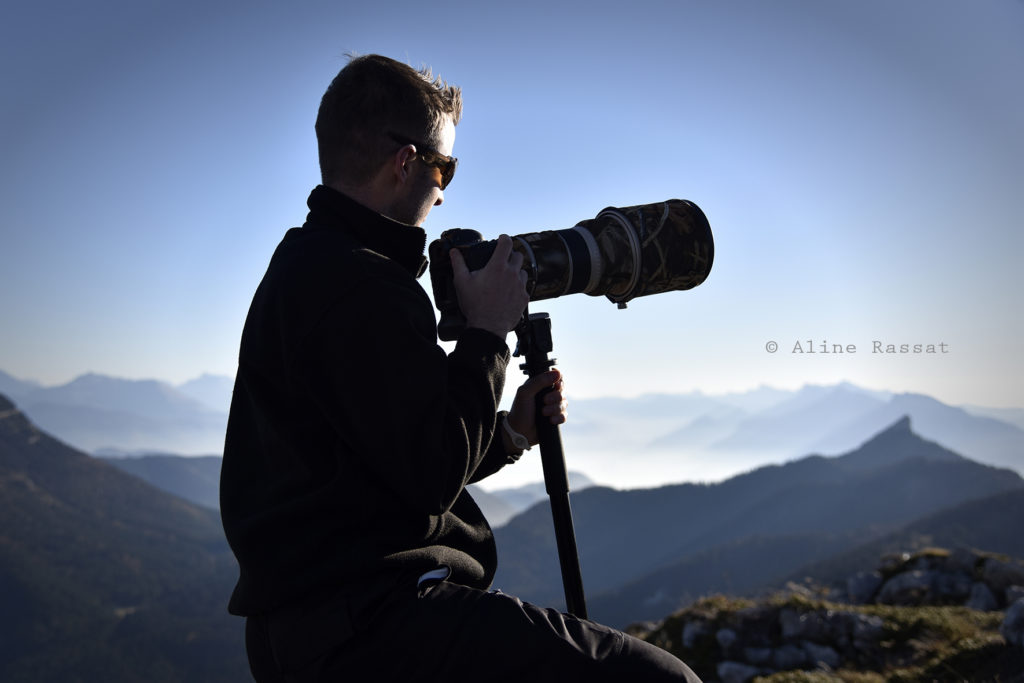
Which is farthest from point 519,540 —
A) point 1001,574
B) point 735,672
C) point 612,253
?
point 612,253

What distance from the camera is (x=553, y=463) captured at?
3.14m

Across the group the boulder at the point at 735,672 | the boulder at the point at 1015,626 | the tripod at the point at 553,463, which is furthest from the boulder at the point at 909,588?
the tripod at the point at 553,463

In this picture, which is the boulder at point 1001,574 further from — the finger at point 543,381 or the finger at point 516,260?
the finger at point 516,260

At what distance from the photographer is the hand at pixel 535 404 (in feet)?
10.3

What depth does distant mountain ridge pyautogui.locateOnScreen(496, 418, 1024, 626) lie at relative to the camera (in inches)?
3036

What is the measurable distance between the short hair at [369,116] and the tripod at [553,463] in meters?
0.91

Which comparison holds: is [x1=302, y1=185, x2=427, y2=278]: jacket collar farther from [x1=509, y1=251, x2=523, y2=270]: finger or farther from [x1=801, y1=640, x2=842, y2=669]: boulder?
[x1=801, y1=640, x2=842, y2=669]: boulder

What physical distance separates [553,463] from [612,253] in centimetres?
99

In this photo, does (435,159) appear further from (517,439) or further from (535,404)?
(517,439)

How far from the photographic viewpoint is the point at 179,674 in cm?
9112

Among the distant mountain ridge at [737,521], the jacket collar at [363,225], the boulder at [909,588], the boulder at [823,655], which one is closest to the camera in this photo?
the jacket collar at [363,225]

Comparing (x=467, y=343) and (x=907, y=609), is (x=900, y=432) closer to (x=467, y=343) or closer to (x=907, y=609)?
(x=907, y=609)

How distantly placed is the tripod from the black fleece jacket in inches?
22.1

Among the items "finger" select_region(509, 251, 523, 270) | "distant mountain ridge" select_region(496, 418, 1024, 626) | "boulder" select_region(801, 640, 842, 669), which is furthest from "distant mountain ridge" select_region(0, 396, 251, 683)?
"finger" select_region(509, 251, 523, 270)
